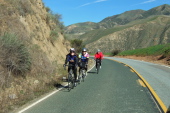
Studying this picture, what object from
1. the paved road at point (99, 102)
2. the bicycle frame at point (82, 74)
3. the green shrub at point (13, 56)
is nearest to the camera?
the paved road at point (99, 102)

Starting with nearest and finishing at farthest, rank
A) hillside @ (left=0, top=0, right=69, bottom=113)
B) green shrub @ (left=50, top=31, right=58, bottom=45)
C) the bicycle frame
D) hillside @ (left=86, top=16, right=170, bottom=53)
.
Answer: hillside @ (left=0, top=0, right=69, bottom=113) < the bicycle frame < green shrub @ (left=50, top=31, right=58, bottom=45) < hillside @ (left=86, top=16, right=170, bottom=53)

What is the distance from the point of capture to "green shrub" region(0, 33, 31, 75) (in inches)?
361

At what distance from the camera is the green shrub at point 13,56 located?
9.17 m

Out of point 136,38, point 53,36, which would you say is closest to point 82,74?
point 53,36

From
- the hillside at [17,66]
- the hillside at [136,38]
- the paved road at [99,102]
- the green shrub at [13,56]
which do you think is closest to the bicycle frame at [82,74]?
the hillside at [17,66]

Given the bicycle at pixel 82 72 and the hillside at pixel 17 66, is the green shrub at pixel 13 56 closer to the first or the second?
the hillside at pixel 17 66

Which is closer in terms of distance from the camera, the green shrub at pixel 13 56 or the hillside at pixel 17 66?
the hillside at pixel 17 66

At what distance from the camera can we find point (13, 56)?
31.3ft

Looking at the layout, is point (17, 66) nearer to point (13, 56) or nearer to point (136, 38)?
point (13, 56)

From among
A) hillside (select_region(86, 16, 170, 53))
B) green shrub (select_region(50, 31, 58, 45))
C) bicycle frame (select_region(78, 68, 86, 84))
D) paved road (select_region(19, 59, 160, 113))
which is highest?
hillside (select_region(86, 16, 170, 53))

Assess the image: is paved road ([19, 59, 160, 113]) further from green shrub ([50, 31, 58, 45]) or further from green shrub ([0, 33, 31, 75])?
green shrub ([50, 31, 58, 45])

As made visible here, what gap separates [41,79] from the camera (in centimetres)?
1091

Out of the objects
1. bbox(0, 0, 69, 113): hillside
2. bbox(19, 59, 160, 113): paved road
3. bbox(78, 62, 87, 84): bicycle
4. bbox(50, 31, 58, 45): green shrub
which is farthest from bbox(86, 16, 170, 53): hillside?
bbox(19, 59, 160, 113): paved road

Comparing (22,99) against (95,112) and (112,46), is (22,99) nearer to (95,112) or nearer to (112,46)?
(95,112)
